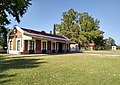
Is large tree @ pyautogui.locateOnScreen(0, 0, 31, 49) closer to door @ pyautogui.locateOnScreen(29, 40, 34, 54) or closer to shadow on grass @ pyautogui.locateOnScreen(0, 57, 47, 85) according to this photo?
door @ pyautogui.locateOnScreen(29, 40, 34, 54)

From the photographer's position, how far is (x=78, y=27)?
78.6m

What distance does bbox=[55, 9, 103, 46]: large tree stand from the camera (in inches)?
2963

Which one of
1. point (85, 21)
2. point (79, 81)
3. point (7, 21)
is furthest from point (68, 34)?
point (79, 81)

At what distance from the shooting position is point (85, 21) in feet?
265

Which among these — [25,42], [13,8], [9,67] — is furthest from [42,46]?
[9,67]

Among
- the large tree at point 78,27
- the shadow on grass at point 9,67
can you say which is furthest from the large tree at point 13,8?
the large tree at point 78,27

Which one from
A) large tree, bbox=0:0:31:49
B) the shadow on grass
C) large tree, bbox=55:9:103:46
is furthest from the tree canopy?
large tree, bbox=55:9:103:46

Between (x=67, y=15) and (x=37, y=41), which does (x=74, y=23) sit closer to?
(x=67, y=15)

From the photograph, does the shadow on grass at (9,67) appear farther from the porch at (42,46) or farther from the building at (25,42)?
the porch at (42,46)

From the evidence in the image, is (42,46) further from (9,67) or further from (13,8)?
(9,67)

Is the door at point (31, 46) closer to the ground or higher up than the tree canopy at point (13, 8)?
closer to the ground

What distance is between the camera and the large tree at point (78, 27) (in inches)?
2963

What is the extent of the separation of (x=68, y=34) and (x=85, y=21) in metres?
10.7

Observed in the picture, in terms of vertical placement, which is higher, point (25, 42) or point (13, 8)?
point (13, 8)
